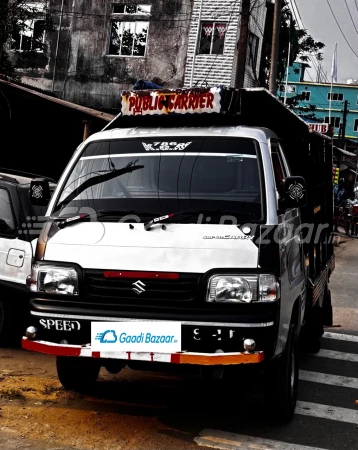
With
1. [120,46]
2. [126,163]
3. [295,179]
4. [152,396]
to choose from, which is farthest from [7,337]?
[120,46]

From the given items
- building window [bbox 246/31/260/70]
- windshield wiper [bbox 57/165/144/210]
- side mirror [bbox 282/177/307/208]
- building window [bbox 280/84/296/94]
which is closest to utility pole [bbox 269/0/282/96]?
building window [bbox 246/31/260/70]

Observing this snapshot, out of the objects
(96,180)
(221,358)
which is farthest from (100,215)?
(221,358)

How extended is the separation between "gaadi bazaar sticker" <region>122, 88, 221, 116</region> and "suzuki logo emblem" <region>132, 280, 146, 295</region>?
171cm

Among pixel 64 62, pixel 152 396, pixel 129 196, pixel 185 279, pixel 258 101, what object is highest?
pixel 64 62

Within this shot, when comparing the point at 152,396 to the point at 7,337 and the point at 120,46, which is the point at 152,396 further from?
the point at 120,46

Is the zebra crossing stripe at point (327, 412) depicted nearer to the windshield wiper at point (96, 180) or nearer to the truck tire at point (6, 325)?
the windshield wiper at point (96, 180)

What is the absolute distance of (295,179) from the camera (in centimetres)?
492

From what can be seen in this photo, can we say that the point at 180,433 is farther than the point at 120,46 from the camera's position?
No

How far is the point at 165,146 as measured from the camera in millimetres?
5332

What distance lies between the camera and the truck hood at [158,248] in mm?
4438

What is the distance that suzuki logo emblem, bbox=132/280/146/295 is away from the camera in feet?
14.6

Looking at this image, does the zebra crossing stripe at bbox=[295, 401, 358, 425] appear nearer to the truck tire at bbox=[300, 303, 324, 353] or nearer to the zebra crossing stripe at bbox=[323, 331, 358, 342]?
the truck tire at bbox=[300, 303, 324, 353]

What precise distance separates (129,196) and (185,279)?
0.98 meters

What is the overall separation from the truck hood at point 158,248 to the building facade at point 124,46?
1872 centimetres
